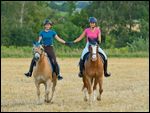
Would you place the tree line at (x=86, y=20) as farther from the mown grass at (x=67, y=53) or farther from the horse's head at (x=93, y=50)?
the horse's head at (x=93, y=50)

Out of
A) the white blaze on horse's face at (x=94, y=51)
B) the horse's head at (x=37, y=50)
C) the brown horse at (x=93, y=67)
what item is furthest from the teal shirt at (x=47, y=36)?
the white blaze on horse's face at (x=94, y=51)

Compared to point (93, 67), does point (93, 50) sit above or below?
above

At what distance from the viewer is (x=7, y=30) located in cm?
6400

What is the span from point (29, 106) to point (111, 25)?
56301 mm

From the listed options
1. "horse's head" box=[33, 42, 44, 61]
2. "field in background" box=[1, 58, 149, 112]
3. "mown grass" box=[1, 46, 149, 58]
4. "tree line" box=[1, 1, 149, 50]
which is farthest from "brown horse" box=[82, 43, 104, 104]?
"tree line" box=[1, 1, 149, 50]

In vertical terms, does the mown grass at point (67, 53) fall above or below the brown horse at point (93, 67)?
below

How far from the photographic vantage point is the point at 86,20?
67.7 m

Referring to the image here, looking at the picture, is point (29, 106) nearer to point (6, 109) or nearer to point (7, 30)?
point (6, 109)

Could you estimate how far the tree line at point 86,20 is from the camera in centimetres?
6234

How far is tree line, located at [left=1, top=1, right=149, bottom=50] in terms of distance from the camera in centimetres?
6234

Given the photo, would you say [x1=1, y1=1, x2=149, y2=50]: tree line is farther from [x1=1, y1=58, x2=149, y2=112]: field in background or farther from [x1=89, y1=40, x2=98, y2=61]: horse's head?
[x1=89, y1=40, x2=98, y2=61]: horse's head

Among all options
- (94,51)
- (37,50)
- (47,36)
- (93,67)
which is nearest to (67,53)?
(47,36)

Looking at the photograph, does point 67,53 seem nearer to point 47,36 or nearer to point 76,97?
point 76,97

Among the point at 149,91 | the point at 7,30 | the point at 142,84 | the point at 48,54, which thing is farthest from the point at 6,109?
the point at 7,30
